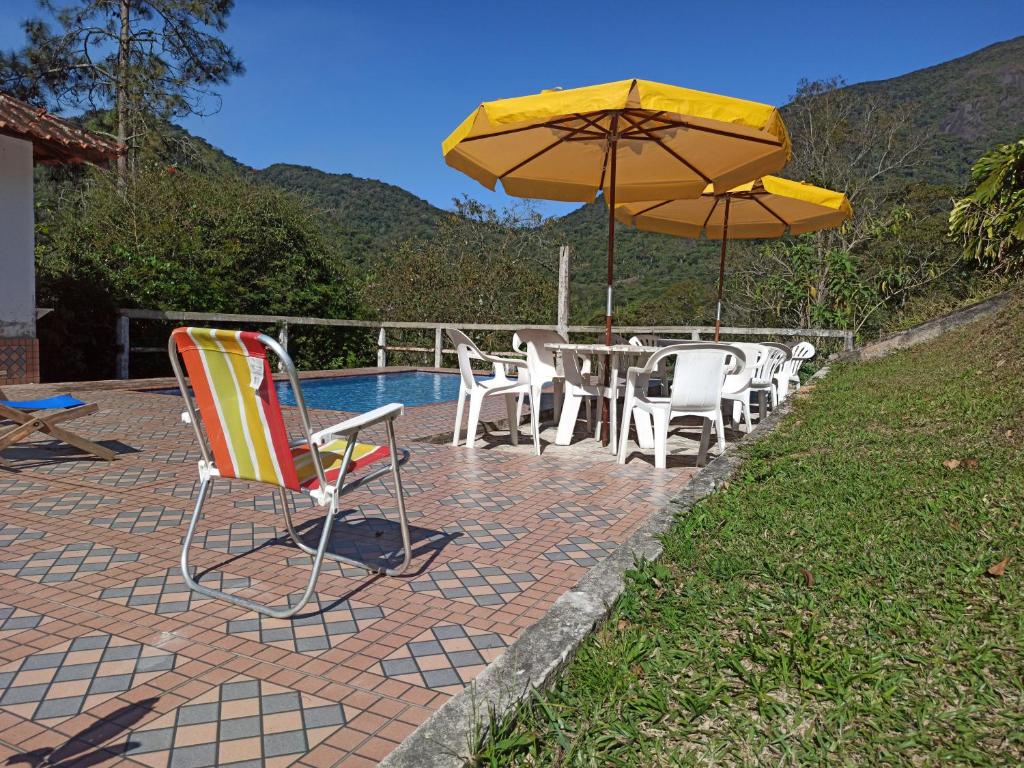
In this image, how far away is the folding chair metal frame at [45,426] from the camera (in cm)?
444

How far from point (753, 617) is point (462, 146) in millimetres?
4819

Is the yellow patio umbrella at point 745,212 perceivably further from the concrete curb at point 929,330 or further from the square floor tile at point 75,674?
the square floor tile at point 75,674

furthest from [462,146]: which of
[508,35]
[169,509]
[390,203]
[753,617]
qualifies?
[390,203]

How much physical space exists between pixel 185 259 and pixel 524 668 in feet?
39.8

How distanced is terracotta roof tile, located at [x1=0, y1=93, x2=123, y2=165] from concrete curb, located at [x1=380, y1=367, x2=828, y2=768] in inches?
330

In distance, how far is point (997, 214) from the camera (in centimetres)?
965

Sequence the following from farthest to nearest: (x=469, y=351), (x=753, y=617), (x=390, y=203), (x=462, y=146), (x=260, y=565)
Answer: (x=390, y=203), (x=462, y=146), (x=469, y=351), (x=260, y=565), (x=753, y=617)

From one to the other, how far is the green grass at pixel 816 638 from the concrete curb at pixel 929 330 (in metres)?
6.60

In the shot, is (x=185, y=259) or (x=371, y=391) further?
(x=185, y=259)

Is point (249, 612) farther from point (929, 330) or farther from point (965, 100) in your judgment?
point (965, 100)

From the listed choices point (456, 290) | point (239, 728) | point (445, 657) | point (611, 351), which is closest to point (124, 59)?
point (456, 290)

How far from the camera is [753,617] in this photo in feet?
6.88

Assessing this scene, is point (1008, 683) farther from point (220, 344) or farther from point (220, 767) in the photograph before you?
point (220, 344)

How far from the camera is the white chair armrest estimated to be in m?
2.31
